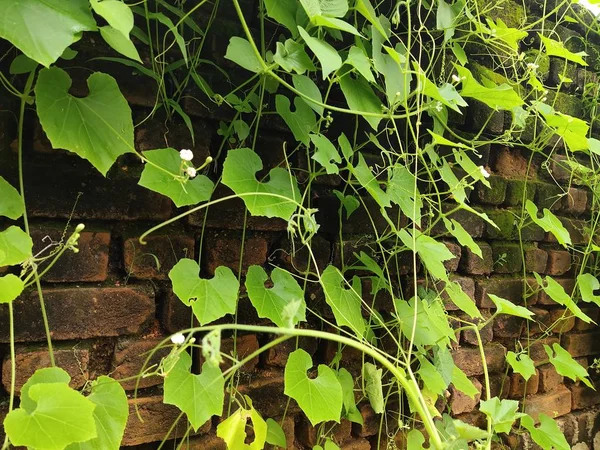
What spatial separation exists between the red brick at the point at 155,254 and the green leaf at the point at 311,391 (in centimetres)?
Answer: 25

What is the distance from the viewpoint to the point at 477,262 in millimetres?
1289

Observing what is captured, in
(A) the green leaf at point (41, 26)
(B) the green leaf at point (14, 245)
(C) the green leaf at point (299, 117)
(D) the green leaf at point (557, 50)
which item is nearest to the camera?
(A) the green leaf at point (41, 26)

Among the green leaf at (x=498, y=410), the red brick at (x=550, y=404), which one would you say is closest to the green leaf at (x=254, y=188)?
the green leaf at (x=498, y=410)

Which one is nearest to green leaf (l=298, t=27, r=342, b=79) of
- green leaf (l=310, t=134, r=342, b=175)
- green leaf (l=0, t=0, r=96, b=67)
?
green leaf (l=310, t=134, r=342, b=175)

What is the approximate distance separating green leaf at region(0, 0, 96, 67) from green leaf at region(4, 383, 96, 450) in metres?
0.38

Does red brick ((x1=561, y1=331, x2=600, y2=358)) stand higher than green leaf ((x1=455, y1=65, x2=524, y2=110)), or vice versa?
green leaf ((x1=455, y1=65, x2=524, y2=110))

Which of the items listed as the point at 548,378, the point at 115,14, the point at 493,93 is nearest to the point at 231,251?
the point at 115,14

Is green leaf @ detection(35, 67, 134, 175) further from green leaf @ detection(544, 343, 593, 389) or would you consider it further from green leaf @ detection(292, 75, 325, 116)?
green leaf @ detection(544, 343, 593, 389)

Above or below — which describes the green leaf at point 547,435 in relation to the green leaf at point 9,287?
below

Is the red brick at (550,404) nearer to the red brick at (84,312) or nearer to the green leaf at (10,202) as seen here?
the red brick at (84,312)

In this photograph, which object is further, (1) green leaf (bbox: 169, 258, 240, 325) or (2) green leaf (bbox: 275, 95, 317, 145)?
(2) green leaf (bbox: 275, 95, 317, 145)

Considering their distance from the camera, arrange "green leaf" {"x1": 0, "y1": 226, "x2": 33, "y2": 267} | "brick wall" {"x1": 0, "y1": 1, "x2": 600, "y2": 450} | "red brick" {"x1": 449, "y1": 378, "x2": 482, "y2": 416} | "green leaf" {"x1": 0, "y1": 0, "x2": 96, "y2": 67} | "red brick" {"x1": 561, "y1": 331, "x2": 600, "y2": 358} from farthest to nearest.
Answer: "red brick" {"x1": 561, "y1": 331, "x2": 600, "y2": 358} → "red brick" {"x1": 449, "y1": 378, "x2": 482, "y2": 416} → "brick wall" {"x1": 0, "y1": 1, "x2": 600, "y2": 450} → "green leaf" {"x1": 0, "y1": 226, "x2": 33, "y2": 267} → "green leaf" {"x1": 0, "y1": 0, "x2": 96, "y2": 67}

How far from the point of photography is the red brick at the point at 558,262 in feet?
4.83

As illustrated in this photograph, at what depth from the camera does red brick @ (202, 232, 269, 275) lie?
0.90m
